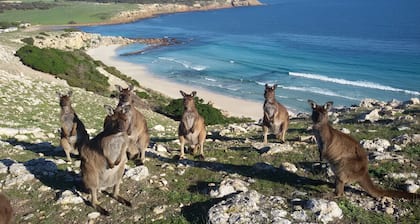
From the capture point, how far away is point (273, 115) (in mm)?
12102

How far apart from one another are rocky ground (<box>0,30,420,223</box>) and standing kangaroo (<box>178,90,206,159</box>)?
466 millimetres

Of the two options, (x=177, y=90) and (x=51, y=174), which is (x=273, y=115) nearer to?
(x=51, y=174)

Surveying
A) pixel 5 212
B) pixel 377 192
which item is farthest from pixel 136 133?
pixel 377 192

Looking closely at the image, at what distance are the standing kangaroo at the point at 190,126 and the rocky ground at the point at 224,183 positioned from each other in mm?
466

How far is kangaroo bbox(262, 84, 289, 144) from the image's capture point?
39.0ft

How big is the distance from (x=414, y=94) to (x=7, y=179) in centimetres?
4369

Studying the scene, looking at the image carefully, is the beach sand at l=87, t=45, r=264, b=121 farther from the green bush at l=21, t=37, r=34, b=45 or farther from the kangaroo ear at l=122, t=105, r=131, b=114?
the kangaroo ear at l=122, t=105, r=131, b=114

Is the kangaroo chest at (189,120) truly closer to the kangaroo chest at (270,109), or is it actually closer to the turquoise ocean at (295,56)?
the kangaroo chest at (270,109)

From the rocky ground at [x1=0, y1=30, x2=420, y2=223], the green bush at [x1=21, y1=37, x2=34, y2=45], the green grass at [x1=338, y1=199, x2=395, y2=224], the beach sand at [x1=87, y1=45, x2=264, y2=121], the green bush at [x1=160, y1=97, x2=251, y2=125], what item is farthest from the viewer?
the green bush at [x1=21, y1=37, x2=34, y2=45]

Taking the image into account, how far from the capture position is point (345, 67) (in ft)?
193

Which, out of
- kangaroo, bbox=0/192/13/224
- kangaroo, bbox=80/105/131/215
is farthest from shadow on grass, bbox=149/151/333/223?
kangaroo, bbox=0/192/13/224

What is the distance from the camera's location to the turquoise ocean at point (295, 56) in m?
47.9

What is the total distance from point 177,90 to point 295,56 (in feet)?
90.5

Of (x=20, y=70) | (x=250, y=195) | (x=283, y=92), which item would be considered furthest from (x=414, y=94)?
(x=250, y=195)
